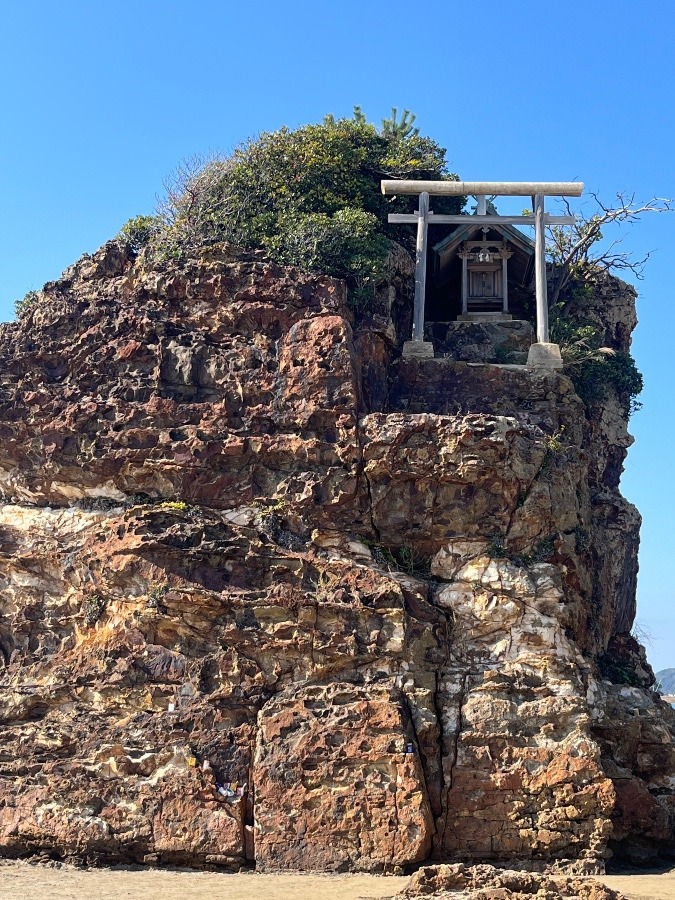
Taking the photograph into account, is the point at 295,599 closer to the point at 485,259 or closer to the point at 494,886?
the point at 494,886

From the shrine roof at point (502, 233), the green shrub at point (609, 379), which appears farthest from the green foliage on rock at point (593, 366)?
the shrine roof at point (502, 233)

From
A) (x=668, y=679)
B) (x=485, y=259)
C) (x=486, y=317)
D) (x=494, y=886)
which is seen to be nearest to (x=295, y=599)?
(x=494, y=886)

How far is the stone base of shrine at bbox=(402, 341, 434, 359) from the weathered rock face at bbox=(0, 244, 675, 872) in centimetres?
24

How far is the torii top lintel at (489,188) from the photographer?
866 inches

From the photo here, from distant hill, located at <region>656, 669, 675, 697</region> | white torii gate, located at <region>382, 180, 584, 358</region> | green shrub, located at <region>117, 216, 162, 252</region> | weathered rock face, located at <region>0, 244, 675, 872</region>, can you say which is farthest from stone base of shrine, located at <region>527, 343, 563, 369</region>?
distant hill, located at <region>656, 669, 675, 697</region>

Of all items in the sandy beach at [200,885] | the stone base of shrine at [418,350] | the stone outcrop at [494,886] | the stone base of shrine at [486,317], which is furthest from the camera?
the stone base of shrine at [486,317]

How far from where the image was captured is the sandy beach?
541 inches

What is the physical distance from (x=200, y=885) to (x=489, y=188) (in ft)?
48.7

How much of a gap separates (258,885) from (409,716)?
3.56m

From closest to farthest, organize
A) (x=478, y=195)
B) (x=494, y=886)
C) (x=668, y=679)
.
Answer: (x=494, y=886)
(x=478, y=195)
(x=668, y=679)

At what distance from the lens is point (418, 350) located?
21062 mm

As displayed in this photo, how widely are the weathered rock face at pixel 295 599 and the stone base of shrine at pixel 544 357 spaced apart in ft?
1.42

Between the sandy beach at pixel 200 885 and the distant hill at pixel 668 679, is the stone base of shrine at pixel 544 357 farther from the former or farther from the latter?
the distant hill at pixel 668 679

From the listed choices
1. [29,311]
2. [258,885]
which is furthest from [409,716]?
[29,311]
